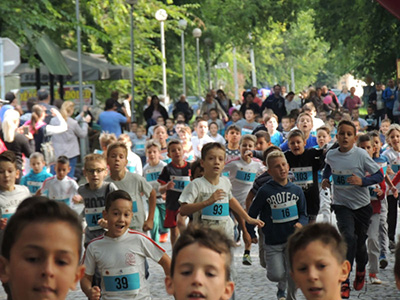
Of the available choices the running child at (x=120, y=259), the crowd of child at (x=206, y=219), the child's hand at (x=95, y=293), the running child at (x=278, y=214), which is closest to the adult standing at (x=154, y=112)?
the crowd of child at (x=206, y=219)

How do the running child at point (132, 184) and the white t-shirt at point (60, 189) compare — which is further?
Answer: the white t-shirt at point (60, 189)

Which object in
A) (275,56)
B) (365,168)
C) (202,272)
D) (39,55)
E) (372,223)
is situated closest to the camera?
(202,272)

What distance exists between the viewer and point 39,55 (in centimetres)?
2417

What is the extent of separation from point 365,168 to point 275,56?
8698cm

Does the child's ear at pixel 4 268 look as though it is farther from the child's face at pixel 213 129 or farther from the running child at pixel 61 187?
the child's face at pixel 213 129

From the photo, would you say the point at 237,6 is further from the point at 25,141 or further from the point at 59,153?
the point at 25,141

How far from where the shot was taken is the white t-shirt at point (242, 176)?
522 inches

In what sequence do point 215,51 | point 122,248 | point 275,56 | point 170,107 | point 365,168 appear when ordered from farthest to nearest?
1. point 275,56
2. point 215,51
3. point 170,107
4. point 365,168
5. point 122,248

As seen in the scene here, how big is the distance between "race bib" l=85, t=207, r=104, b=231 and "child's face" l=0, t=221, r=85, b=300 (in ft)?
21.0

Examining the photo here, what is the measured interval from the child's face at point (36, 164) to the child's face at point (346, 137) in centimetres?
510

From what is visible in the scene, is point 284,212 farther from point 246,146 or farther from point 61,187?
point 61,187

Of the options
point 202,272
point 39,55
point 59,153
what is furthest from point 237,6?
point 202,272

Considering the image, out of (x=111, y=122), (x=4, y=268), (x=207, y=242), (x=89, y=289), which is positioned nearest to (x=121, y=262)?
(x=89, y=289)

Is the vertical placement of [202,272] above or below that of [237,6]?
below
